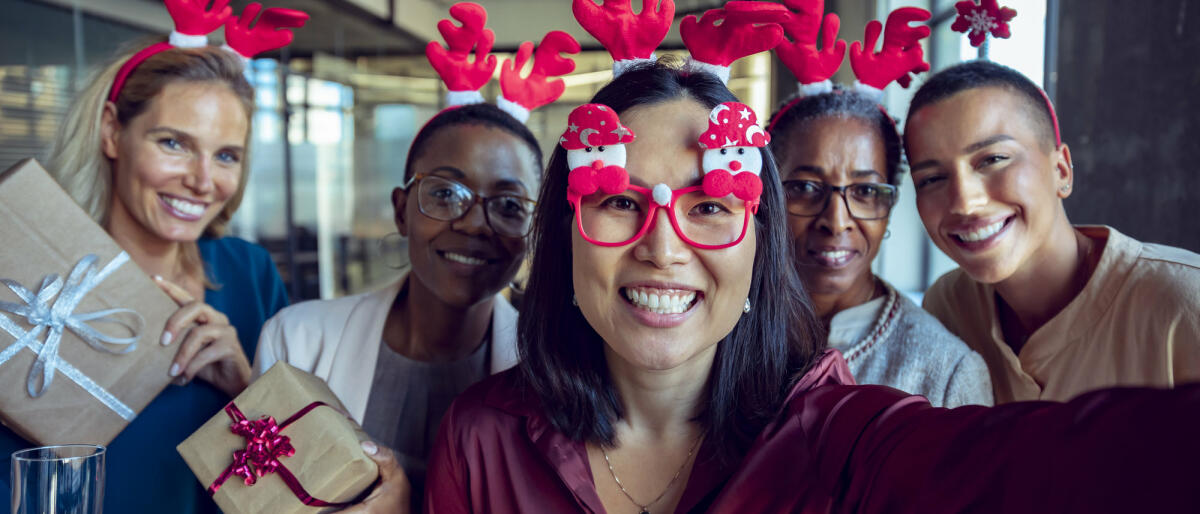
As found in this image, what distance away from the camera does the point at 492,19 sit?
8.16 metres

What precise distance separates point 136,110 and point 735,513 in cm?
181

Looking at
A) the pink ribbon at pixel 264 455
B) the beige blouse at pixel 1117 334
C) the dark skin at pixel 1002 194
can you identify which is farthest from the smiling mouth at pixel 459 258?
the beige blouse at pixel 1117 334

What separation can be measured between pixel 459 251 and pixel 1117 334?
154cm

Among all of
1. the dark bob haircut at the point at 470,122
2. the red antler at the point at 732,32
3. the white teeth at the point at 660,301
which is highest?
the red antler at the point at 732,32

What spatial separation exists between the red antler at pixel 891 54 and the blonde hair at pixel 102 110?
1.72 m

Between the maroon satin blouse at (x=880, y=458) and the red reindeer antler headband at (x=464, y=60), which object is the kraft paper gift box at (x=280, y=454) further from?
the red reindeer antler headband at (x=464, y=60)

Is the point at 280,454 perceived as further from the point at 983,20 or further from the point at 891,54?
the point at 983,20

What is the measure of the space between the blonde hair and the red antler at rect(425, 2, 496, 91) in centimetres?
58

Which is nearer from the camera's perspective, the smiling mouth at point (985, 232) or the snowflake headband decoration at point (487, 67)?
the smiling mouth at point (985, 232)

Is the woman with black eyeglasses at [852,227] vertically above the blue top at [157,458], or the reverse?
the woman with black eyeglasses at [852,227]

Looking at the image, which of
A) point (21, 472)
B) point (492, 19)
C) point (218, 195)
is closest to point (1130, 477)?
point (21, 472)

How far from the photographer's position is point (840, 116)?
2.13 metres

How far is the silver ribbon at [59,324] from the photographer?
165 cm

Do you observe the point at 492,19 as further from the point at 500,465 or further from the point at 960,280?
the point at 500,465
